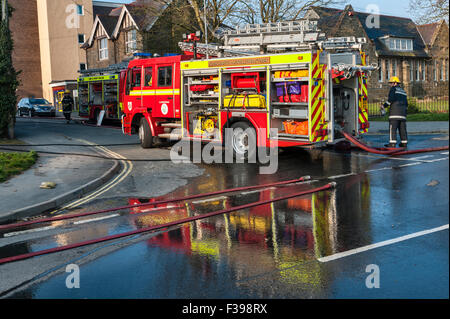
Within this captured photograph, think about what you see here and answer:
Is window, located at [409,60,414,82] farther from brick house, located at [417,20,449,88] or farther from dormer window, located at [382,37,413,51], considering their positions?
brick house, located at [417,20,449,88]

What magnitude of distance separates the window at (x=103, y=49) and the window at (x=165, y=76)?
3625 centimetres

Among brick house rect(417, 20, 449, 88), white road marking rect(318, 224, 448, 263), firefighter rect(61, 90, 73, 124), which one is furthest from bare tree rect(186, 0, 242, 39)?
brick house rect(417, 20, 449, 88)

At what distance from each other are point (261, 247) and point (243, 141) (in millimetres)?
7765

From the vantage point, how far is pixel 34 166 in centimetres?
1277

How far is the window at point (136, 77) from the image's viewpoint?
55.7 feet

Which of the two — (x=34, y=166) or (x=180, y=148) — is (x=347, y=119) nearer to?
(x=180, y=148)

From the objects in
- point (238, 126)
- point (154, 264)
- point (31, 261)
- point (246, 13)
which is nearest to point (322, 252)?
point (154, 264)

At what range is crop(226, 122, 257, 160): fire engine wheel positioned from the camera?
13359 mm

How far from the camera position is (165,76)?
15.9m

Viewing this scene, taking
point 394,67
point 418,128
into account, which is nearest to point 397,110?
point 418,128

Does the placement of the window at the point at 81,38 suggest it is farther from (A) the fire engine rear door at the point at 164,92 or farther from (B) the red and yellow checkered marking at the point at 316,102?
(B) the red and yellow checkered marking at the point at 316,102
